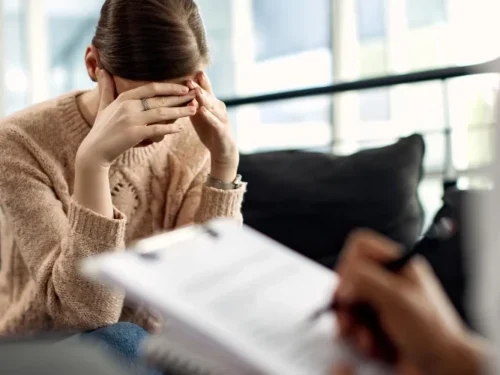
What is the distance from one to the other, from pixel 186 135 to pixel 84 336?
49 centimetres

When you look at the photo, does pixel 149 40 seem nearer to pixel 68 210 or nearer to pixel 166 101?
pixel 166 101

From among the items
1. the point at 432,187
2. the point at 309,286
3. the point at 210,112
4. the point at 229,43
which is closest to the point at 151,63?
the point at 210,112

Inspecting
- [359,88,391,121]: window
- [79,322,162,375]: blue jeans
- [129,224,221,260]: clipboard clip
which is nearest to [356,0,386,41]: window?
[359,88,391,121]: window

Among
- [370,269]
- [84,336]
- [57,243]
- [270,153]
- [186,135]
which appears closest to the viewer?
[370,269]

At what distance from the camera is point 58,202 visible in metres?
1.04

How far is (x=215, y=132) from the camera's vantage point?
1.07m

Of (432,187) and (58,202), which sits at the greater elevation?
(58,202)

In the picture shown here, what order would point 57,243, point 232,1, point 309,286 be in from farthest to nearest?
1. point 232,1
2. point 57,243
3. point 309,286

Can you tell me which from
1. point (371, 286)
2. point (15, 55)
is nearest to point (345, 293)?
point (371, 286)

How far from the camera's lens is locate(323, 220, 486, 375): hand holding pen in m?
0.35

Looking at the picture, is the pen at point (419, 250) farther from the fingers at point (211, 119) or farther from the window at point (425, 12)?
the window at point (425, 12)

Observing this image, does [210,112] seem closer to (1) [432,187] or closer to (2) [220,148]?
(2) [220,148]

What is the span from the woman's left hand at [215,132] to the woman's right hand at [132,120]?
0.05 m

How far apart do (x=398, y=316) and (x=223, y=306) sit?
4.8 inches
